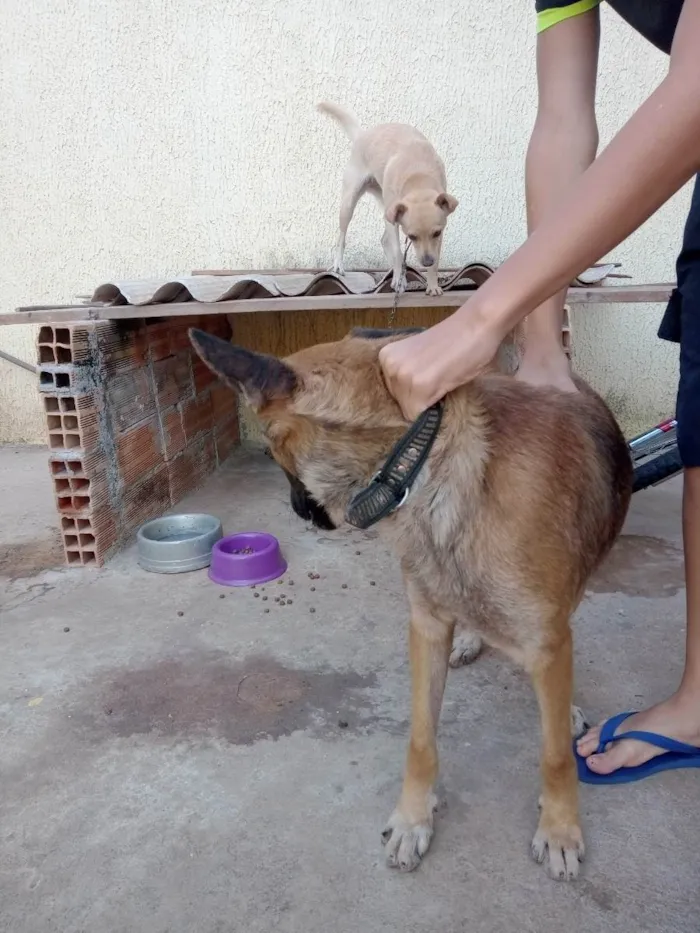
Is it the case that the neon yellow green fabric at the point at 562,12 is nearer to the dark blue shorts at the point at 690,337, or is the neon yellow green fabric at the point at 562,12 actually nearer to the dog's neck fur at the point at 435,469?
the dark blue shorts at the point at 690,337

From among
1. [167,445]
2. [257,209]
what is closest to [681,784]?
[167,445]

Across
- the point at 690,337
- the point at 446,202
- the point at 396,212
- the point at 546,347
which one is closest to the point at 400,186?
the point at 396,212

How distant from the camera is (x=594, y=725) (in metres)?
2.45

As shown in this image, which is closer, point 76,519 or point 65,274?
point 76,519

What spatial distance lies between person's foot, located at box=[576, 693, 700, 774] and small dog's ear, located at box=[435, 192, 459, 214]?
2.85m

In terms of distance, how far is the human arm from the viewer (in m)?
1.25

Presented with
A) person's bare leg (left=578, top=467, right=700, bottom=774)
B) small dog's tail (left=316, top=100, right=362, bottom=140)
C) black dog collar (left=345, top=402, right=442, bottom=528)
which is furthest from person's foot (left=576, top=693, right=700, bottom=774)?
small dog's tail (left=316, top=100, right=362, bottom=140)

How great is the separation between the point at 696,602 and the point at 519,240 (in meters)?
3.98

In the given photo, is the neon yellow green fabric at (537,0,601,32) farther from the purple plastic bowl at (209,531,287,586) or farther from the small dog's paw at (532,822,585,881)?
the purple plastic bowl at (209,531,287,586)

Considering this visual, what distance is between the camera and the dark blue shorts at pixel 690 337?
188 cm

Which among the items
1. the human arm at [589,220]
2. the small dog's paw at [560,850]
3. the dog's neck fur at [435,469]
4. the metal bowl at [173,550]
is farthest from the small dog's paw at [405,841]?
the metal bowl at [173,550]

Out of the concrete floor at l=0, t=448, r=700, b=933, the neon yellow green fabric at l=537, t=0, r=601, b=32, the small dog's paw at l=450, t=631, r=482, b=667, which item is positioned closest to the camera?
the concrete floor at l=0, t=448, r=700, b=933

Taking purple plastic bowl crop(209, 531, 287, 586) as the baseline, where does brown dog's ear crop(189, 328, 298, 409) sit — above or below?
above

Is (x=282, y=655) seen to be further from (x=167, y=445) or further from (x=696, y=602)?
(x=167, y=445)
